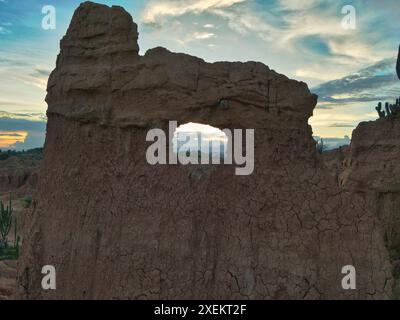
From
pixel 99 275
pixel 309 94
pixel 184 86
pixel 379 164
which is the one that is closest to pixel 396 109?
pixel 379 164

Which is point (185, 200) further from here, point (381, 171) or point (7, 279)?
point (381, 171)

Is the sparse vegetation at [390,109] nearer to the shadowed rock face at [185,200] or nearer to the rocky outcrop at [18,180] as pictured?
the shadowed rock face at [185,200]

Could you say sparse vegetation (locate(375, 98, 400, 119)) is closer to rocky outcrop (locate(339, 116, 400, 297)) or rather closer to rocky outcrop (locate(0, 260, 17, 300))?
rocky outcrop (locate(339, 116, 400, 297))

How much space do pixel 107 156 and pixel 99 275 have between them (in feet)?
5.29

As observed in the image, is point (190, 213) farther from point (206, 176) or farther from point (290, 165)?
point (290, 165)

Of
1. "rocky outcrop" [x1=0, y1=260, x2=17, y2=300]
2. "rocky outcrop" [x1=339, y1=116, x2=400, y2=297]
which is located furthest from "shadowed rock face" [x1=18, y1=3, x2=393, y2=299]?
"rocky outcrop" [x1=339, y1=116, x2=400, y2=297]

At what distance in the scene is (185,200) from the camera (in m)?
5.91

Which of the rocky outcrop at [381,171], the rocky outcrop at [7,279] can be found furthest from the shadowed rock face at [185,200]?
the rocky outcrop at [381,171]

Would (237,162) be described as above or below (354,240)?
above

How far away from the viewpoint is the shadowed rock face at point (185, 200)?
18.7 feet

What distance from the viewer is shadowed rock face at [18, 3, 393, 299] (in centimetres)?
571

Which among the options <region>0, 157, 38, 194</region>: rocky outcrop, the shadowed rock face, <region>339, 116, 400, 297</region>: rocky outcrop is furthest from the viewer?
<region>0, 157, 38, 194</region>: rocky outcrop

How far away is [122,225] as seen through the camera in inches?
237

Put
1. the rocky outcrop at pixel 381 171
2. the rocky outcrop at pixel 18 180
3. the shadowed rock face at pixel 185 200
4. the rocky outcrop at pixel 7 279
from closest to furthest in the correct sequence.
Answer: the shadowed rock face at pixel 185 200 → the rocky outcrop at pixel 7 279 → the rocky outcrop at pixel 381 171 → the rocky outcrop at pixel 18 180
